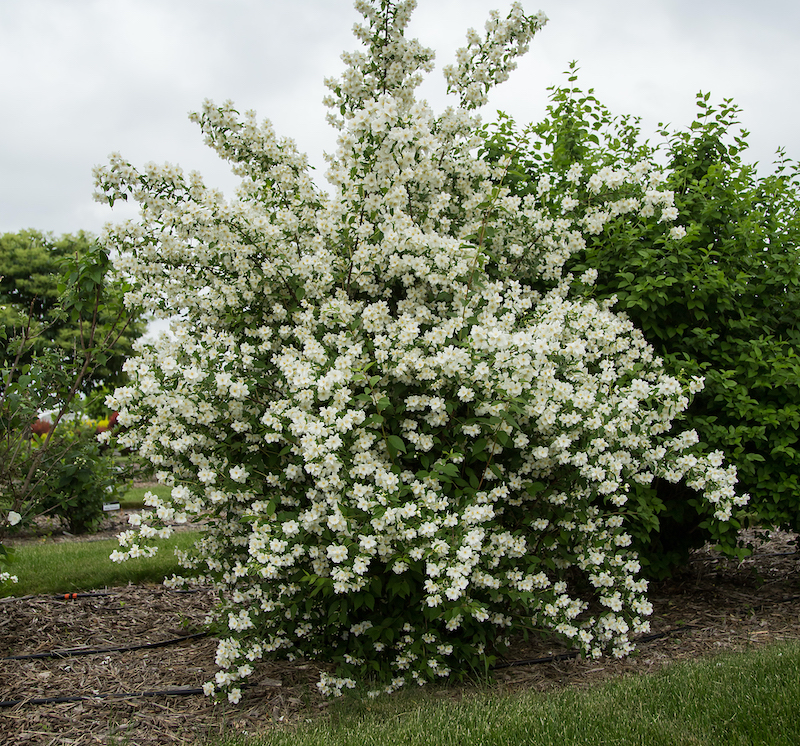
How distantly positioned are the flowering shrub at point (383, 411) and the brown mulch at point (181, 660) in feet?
0.64

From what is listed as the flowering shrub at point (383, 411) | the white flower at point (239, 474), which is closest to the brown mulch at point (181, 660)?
the flowering shrub at point (383, 411)

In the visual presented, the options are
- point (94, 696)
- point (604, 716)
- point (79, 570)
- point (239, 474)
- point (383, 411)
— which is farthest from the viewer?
point (79, 570)

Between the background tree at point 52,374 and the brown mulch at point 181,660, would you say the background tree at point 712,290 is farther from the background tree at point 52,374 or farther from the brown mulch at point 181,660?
the background tree at point 52,374

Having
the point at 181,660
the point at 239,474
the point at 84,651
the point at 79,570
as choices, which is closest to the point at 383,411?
the point at 239,474

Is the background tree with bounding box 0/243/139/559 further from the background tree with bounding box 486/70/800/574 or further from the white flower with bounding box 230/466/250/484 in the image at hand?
the background tree with bounding box 486/70/800/574

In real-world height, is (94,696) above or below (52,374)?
below

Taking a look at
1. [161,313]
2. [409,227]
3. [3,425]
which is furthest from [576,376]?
[3,425]

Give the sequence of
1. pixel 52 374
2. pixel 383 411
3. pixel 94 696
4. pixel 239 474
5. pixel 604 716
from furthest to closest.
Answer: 1. pixel 52 374
2. pixel 94 696
3. pixel 383 411
4. pixel 239 474
5. pixel 604 716

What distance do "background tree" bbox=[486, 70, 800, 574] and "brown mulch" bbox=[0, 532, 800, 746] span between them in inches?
22.1

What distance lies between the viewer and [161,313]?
4371mm

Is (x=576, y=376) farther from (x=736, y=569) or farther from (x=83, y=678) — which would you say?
(x=736, y=569)

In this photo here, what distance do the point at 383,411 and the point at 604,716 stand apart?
1.62 m

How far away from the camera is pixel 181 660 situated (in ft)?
13.3

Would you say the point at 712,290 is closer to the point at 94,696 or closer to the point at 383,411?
the point at 383,411
